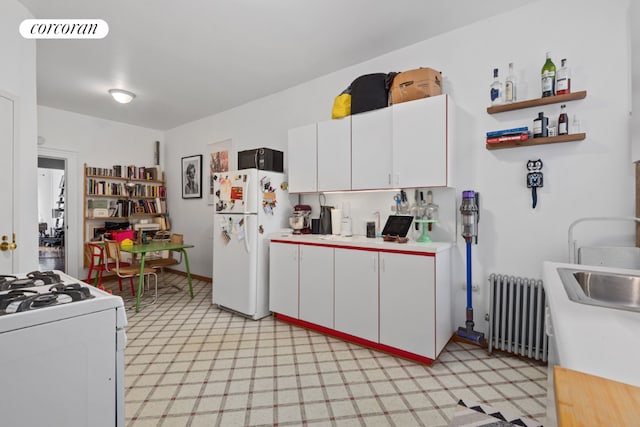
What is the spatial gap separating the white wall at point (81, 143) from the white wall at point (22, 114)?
2.97 metres

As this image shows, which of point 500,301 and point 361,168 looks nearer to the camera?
point 500,301

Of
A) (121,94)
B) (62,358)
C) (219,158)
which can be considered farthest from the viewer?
(219,158)

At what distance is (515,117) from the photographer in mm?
2504

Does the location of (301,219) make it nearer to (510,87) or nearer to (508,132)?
(508,132)

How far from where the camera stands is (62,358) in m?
1.07

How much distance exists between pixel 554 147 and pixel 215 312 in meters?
3.88

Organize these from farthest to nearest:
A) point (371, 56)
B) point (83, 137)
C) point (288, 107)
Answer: point (83, 137) < point (288, 107) < point (371, 56)

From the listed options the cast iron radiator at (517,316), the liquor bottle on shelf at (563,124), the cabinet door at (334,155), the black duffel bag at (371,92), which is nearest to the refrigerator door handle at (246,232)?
the cabinet door at (334,155)

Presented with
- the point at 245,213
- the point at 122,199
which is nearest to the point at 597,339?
the point at 245,213

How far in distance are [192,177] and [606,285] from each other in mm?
5734

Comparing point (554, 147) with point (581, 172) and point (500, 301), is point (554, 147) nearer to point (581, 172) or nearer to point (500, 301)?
point (581, 172)

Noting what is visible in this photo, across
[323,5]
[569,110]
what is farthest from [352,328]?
[323,5]

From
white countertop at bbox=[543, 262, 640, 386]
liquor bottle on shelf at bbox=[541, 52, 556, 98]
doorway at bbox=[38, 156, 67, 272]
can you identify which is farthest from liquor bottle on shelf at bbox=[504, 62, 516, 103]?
doorway at bbox=[38, 156, 67, 272]

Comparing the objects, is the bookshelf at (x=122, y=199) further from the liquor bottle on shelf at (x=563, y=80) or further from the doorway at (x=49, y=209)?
the liquor bottle on shelf at (x=563, y=80)
